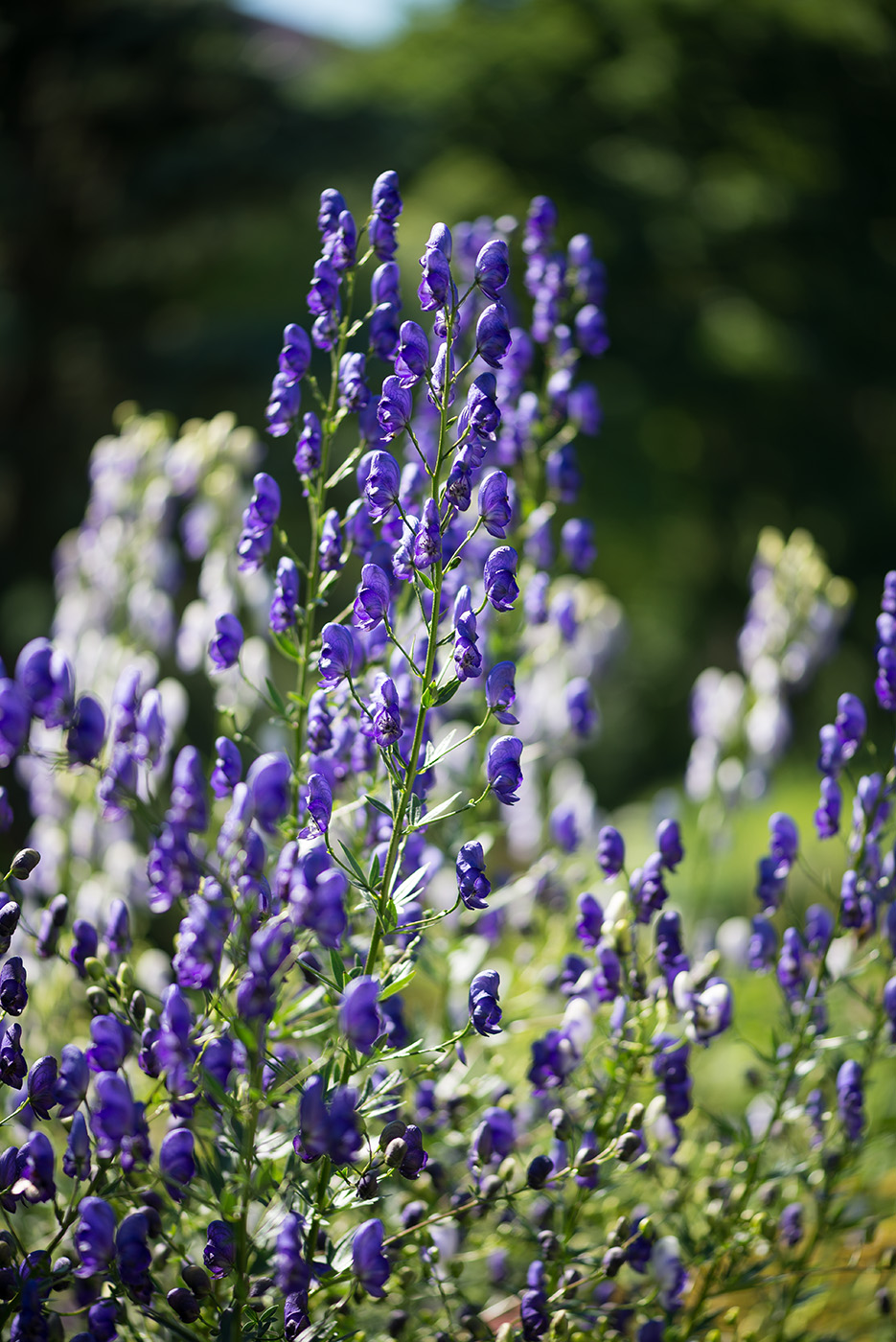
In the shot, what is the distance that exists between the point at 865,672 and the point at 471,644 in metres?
10.8

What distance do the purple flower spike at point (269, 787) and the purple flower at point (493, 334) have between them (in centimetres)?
59

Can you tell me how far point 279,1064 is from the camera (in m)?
1.29

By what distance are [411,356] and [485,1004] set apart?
2.77 ft

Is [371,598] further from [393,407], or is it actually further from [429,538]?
[393,407]

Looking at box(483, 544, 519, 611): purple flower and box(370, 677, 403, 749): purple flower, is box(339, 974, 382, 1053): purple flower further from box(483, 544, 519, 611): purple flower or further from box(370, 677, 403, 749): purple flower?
box(483, 544, 519, 611): purple flower

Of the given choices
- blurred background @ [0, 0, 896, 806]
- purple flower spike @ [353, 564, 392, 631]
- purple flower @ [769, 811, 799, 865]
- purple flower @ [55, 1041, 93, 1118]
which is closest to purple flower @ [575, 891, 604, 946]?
purple flower @ [769, 811, 799, 865]

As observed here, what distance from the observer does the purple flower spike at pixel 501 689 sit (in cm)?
145

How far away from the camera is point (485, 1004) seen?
4.45ft

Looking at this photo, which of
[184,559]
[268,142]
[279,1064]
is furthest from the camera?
[184,559]

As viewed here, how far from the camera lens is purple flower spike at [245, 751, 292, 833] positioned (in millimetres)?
1210

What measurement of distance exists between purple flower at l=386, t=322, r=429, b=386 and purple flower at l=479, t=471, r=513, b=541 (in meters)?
0.17

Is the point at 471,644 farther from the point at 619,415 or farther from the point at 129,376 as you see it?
the point at 619,415

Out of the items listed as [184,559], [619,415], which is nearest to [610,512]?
[619,415]

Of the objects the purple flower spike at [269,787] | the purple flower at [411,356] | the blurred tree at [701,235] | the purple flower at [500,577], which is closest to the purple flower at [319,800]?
the purple flower spike at [269,787]
